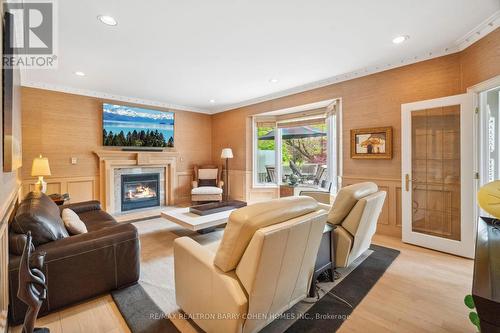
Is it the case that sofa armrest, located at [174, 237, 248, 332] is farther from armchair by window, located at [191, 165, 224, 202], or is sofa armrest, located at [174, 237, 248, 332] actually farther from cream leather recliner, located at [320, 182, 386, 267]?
armchair by window, located at [191, 165, 224, 202]

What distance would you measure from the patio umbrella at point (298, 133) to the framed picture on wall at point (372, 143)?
113 centimetres

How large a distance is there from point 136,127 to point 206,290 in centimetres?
476

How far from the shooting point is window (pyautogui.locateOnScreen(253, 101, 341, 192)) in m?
4.44

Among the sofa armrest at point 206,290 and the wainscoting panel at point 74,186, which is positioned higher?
the wainscoting panel at point 74,186

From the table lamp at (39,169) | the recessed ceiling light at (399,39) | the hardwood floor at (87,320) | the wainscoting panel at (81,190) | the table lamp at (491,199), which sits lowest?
the hardwood floor at (87,320)

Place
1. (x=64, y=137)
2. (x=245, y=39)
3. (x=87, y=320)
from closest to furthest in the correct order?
(x=87, y=320) < (x=245, y=39) < (x=64, y=137)

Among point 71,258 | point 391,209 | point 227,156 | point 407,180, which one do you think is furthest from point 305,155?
point 71,258

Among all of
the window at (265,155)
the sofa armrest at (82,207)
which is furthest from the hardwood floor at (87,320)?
the window at (265,155)

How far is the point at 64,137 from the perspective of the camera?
4.36 m

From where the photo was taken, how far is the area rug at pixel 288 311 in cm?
166

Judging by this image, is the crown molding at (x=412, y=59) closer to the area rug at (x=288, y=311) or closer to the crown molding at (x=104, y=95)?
the crown molding at (x=104, y=95)

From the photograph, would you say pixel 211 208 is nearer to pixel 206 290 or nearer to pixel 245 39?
pixel 206 290

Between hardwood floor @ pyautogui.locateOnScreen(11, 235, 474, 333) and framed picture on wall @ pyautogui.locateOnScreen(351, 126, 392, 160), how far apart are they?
167 cm

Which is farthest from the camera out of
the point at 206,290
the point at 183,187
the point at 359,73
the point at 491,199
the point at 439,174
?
the point at 183,187
